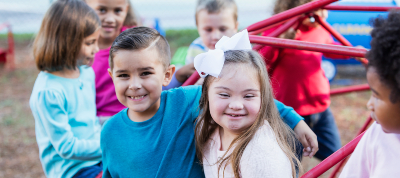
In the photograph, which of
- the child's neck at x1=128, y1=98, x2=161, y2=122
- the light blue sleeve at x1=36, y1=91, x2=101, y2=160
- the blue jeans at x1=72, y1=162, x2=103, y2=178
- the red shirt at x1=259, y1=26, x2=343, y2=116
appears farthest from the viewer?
the red shirt at x1=259, y1=26, x2=343, y2=116

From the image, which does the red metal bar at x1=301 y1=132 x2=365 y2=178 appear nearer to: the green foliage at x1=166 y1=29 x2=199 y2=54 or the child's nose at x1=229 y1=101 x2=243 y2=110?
the child's nose at x1=229 y1=101 x2=243 y2=110

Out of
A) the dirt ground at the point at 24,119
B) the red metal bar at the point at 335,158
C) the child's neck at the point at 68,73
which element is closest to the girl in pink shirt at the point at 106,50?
the child's neck at the point at 68,73

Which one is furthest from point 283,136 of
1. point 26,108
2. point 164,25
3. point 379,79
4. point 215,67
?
point 164,25

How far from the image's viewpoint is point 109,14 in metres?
2.31

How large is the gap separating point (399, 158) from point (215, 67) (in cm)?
62

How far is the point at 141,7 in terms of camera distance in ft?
44.9

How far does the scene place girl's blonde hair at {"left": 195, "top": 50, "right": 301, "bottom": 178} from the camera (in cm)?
118

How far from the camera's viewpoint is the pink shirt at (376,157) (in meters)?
0.93

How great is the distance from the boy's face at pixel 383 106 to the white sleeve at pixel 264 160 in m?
0.34

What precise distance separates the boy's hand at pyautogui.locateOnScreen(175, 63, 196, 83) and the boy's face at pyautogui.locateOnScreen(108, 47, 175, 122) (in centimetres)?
58

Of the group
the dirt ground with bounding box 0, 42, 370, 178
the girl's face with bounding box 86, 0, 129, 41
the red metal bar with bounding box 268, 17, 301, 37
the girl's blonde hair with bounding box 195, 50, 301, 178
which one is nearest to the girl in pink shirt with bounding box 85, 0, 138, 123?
the girl's face with bounding box 86, 0, 129, 41

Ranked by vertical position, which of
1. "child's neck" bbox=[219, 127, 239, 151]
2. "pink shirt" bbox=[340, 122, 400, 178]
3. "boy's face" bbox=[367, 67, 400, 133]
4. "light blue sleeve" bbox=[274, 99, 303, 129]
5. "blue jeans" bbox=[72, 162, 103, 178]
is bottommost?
"blue jeans" bbox=[72, 162, 103, 178]

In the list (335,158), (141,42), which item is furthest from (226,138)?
(141,42)

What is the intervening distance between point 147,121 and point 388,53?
908 mm
